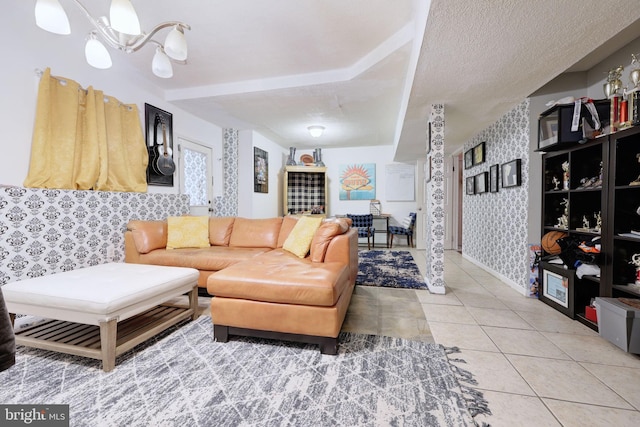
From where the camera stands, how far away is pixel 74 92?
2518mm

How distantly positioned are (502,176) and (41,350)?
4.66 m

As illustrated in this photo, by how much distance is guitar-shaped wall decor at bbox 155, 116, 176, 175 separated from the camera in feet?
11.5

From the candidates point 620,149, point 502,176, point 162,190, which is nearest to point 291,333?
point 620,149

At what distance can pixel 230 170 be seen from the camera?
16.3 feet

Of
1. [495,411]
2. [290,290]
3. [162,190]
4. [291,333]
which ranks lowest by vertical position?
[495,411]

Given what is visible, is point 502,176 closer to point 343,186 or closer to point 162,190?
point 343,186

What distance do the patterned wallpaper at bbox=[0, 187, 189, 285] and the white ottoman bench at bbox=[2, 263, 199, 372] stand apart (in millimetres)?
536

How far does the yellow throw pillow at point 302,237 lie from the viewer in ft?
8.60

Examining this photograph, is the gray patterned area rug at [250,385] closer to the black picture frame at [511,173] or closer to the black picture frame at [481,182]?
the black picture frame at [511,173]

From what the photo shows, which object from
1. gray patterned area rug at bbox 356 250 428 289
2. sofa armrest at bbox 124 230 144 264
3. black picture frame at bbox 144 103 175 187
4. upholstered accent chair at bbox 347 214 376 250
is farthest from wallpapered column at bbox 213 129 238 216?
gray patterned area rug at bbox 356 250 428 289

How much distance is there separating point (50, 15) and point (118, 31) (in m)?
0.30

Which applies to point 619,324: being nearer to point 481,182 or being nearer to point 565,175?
point 565,175

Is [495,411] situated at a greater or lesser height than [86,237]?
lesser

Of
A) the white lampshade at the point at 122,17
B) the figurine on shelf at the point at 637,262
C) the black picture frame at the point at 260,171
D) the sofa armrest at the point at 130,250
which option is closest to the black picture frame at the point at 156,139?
the sofa armrest at the point at 130,250
